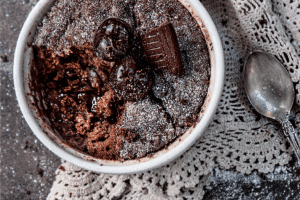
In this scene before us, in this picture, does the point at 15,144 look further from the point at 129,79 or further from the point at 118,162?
the point at 129,79

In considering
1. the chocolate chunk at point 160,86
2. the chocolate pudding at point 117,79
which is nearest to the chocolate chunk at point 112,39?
the chocolate pudding at point 117,79

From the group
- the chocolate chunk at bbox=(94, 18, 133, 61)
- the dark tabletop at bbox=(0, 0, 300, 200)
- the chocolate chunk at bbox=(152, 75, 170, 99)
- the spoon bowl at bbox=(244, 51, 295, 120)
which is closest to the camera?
the chocolate chunk at bbox=(94, 18, 133, 61)

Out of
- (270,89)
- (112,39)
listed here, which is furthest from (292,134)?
(112,39)

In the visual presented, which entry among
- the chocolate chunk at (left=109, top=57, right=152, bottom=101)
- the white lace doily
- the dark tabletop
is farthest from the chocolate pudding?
the dark tabletop

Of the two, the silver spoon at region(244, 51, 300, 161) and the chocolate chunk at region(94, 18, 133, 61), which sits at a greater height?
the chocolate chunk at region(94, 18, 133, 61)

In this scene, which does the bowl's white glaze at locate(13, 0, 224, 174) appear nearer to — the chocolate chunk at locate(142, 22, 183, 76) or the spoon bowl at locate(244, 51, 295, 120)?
the chocolate chunk at locate(142, 22, 183, 76)

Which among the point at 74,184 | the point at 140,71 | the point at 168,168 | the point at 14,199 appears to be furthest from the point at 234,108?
the point at 14,199
